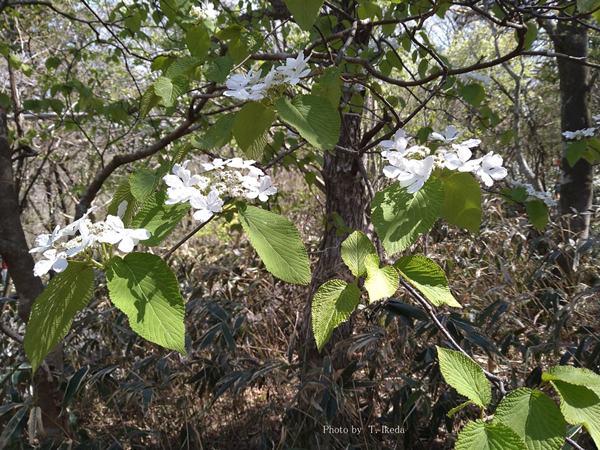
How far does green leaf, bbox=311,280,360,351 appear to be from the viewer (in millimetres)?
554

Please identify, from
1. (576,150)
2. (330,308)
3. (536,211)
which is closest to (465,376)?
(330,308)

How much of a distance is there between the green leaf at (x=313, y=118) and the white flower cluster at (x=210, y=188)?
3.9 inches

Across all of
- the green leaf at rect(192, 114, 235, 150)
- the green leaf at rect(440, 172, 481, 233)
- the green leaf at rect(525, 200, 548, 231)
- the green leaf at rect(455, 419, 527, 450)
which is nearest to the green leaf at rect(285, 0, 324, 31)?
the green leaf at rect(192, 114, 235, 150)

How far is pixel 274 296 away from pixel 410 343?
888mm

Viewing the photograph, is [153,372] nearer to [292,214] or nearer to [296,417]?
[296,417]

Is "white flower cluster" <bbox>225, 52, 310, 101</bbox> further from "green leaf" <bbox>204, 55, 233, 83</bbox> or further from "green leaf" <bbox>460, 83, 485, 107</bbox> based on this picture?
"green leaf" <bbox>460, 83, 485, 107</bbox>

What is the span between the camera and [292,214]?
4.43 meters

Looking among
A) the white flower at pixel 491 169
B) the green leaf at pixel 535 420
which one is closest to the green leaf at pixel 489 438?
the green leaf at pixel 535 420

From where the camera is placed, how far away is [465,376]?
1.83ft

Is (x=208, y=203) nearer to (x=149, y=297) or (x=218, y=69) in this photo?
(x=149, y=297)

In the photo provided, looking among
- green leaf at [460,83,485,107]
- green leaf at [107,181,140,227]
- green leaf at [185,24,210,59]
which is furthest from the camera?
green leaf at [460,83,485,107]

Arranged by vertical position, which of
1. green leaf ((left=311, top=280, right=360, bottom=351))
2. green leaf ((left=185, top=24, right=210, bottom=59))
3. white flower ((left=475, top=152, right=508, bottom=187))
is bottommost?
green leaf ((left=311, top=280, right=360, bottom=351))

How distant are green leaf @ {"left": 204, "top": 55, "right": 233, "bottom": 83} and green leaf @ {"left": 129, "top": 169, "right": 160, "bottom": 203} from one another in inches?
9.4

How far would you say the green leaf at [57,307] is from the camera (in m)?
0.53
